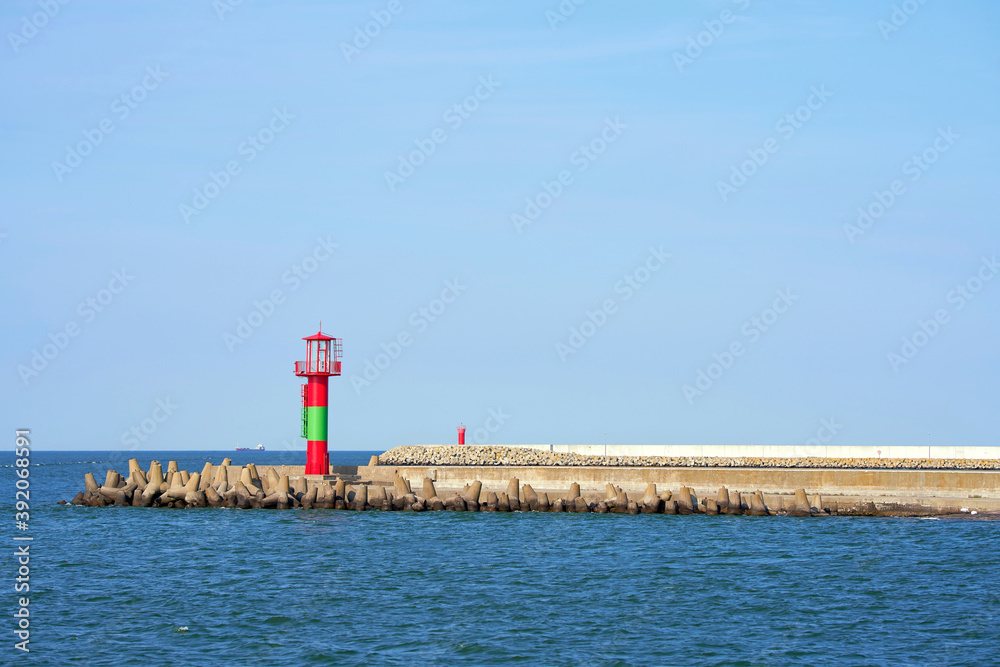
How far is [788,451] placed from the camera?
5250 cm

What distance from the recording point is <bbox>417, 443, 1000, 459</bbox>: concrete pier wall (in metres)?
50.0

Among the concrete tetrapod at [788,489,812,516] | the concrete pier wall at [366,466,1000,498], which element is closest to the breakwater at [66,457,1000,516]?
the concrete tetrapod at [788,489,812,516]

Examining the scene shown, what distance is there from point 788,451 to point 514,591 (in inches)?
1359

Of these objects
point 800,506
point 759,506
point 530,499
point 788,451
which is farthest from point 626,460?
point 800,506

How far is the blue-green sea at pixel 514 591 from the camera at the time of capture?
16.6m

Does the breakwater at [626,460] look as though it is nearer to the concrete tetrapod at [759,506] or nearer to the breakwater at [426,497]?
the breakwater at [426,497]

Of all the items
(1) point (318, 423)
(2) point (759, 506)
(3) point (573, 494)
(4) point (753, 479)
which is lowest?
(2) point (759, 506)

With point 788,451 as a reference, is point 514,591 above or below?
below

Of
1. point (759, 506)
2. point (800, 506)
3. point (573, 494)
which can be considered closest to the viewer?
point (800, 506)

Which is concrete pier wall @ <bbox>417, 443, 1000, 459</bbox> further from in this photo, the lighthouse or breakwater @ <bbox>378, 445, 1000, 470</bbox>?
the lighthouse

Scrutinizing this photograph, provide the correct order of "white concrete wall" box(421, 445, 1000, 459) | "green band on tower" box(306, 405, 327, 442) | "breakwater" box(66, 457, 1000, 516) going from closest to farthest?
"breakwater" box(66, 457, 1000, 516), "green band on tower" box(306, 405, 327, 442), "white concrete wall" box(421, 445, 1000, 459)

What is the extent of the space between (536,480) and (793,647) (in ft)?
59.9

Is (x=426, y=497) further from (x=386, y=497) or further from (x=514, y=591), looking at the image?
(x=514, y=591)

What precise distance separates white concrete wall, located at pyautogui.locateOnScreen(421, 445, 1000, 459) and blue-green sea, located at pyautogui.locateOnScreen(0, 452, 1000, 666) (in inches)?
807
